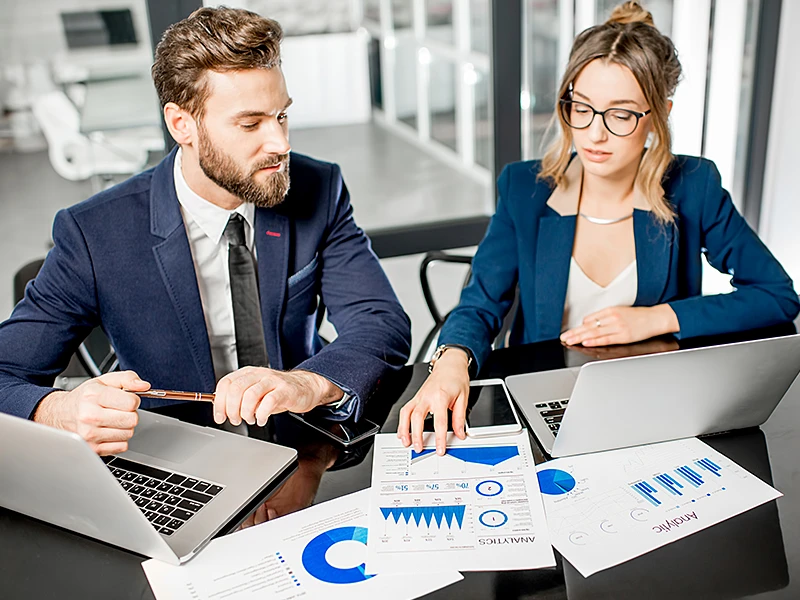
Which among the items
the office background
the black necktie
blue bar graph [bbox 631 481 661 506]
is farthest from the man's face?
the office background

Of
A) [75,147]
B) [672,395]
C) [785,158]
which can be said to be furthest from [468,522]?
[785,158]

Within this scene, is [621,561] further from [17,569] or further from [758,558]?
[17,569]

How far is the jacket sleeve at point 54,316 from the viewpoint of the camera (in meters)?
1.56

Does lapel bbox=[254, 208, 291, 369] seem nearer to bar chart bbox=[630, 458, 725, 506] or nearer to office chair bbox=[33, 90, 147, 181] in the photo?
bar chart bbox=[630, 458, 725, 506]

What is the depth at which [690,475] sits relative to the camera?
3.94 feet

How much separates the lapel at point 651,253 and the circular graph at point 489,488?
2.87ft

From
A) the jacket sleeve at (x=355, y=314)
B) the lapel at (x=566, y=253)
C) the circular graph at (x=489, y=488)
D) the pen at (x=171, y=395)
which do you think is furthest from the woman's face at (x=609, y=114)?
the pen at (x=171, y=395)

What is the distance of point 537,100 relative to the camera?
128 inches

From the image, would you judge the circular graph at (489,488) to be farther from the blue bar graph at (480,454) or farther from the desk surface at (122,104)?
the desk surface at (122,104)

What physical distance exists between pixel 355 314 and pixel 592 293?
0.59 metres

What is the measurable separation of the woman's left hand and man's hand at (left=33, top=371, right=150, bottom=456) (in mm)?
887

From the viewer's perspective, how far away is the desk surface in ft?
9.02

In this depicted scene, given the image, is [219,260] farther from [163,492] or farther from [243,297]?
[163,492]

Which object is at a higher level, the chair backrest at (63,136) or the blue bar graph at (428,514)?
the chair backrest at (63,136)
